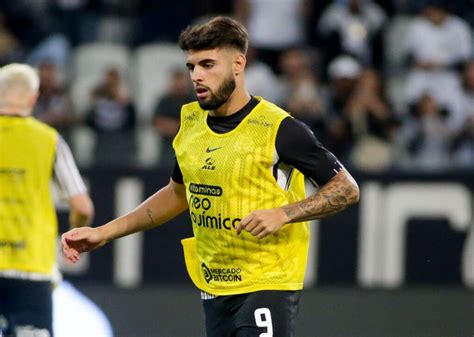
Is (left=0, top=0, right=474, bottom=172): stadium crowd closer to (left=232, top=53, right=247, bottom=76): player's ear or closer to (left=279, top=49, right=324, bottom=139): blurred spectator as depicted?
(left=279, top=49, right=324, bottom=139): blurred spectator

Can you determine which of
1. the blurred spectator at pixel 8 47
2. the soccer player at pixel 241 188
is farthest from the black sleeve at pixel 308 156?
the blurred spectator at pixel 8 47

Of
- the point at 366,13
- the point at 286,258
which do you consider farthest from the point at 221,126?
the point at 366,13

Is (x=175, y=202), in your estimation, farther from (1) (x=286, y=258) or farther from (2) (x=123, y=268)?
(2) (x=123, y=268)

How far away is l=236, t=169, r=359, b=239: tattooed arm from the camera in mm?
5086

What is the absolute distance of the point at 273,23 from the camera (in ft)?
44.6

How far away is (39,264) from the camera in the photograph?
7.30 metres

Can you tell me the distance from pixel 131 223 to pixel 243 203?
659 mm

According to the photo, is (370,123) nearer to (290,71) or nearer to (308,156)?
(290,71)

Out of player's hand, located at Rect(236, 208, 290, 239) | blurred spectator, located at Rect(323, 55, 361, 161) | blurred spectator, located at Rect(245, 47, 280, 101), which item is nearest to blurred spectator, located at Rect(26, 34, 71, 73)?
blurred spectator, located at Rect(245, 47, 280, 101)

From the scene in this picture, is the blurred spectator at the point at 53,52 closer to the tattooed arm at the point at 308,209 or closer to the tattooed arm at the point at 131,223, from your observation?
the tattooed arm at the point at 131,223

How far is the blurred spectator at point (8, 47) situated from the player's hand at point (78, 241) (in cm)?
809

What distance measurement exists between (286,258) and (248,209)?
0.96 ft

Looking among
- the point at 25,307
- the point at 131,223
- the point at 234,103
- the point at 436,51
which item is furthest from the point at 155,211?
the point at 436,51

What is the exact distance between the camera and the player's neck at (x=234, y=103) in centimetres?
565
